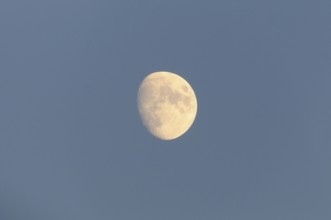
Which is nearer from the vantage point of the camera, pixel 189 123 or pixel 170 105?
pixel 170 105

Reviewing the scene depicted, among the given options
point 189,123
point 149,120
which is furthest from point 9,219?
point 189,123

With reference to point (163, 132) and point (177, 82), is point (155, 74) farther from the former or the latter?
point (163, 132)

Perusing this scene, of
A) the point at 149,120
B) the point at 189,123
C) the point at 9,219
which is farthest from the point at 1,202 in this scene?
the point at 189,123

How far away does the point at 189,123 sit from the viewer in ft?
69.5

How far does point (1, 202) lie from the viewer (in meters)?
19.5

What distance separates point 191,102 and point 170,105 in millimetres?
1159

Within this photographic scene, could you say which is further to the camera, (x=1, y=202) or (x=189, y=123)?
(x=189, y=123)

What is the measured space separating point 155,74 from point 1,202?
708cm

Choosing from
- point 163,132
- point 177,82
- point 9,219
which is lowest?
point 9,219

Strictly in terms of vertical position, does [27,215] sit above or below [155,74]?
below

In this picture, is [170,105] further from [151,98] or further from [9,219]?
[9,219]

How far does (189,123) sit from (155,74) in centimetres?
222

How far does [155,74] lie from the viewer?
21062 millimetres

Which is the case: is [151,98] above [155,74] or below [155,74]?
below
